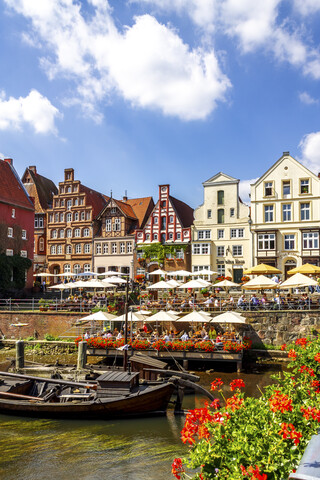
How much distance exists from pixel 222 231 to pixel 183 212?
807 centimetres

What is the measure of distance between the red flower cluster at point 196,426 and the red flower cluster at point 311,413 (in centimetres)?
113

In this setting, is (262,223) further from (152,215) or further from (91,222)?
(91,222)

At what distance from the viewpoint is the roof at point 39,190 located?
54719mm

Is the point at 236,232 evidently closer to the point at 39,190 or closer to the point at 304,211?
the point at 304,211

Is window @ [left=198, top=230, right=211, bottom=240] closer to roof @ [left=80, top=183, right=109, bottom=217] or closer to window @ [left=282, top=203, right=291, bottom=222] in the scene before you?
window @ [left=282, top=203, right=291, bottom=222]

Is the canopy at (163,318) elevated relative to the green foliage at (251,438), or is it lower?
lower

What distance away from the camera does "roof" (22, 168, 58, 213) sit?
54.7 metres

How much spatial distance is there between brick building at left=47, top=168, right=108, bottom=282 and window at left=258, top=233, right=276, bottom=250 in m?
20.6

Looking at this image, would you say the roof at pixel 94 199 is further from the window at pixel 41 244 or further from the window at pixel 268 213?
the window at pixel 268 213

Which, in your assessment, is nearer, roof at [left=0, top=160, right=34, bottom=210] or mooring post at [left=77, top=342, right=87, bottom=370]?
mooring post at [left=77, top=342, right=87, bottom=370]

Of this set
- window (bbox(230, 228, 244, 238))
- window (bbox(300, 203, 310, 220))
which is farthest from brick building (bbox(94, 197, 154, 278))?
window (bbox(300, 203, 310, 220))

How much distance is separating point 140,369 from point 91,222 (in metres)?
34.7

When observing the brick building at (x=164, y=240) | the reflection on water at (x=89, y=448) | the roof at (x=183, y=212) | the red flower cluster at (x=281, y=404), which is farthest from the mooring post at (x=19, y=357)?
the roof at (x=183, y=212)

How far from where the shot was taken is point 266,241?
4094cm
